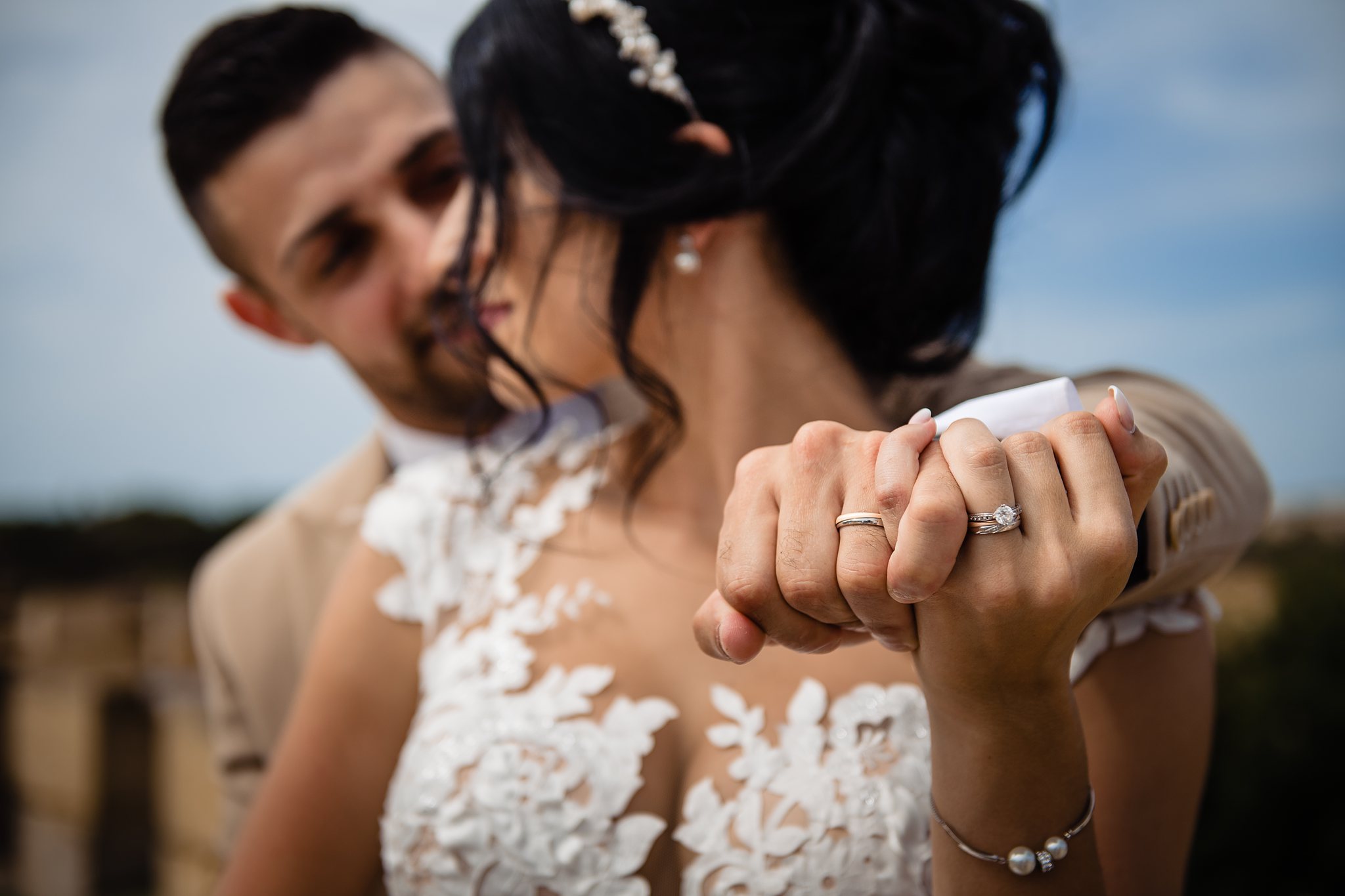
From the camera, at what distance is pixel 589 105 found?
1300mm

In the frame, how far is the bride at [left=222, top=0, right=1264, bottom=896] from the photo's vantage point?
3.77 ft

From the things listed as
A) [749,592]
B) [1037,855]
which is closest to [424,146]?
[749,592]

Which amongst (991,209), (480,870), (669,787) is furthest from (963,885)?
(991,209)

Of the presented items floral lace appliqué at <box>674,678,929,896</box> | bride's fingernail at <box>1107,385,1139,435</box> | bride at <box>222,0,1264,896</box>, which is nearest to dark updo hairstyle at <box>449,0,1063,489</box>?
bride at <box>222,0,1264,896</box>

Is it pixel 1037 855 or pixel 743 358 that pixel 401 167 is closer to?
pixel 743 358

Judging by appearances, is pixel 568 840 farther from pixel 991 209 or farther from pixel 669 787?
pixel 991 209

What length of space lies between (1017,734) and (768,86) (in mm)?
932

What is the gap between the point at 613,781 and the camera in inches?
47.2

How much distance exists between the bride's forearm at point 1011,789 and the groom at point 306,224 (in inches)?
56.7

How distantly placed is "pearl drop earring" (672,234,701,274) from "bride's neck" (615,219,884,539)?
20 millimetres

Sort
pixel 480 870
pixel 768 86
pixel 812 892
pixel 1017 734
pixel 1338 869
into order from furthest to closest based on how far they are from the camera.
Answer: pixel 1338 869
pixel 768 86
pixel 480 870
pixel 812 892
pixel 1017 734

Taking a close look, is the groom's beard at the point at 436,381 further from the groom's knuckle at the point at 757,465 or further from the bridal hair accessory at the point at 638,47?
the groom's knuckle at the point at 757,465

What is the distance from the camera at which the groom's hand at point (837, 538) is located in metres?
0.63

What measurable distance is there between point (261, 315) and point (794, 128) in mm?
1727
